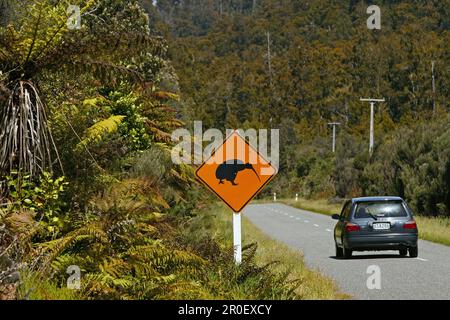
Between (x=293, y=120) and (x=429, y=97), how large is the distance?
17446 millimetres

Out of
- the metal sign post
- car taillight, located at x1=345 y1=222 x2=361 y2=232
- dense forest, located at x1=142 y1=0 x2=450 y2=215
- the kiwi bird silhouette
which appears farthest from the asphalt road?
dense forest, located at x1=142 y1=0 x2=450 y2=215

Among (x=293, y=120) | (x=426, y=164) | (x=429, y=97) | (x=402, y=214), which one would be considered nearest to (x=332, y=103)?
(x=293, y=120)

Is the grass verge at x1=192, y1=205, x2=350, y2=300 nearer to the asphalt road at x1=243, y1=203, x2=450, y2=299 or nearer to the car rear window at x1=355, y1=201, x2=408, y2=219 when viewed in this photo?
the asphalt road at x1=243, y1=203, x2=450, y2=299

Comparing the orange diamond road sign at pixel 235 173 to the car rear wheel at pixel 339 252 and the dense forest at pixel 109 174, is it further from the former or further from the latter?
the car rear wheel at pixel 339 252

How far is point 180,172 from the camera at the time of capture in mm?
18312

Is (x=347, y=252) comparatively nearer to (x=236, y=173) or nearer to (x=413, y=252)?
(x=413, y=252)

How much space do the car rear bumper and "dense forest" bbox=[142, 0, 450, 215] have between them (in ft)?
118

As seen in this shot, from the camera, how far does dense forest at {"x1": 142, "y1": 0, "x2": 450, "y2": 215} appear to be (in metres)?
84.8

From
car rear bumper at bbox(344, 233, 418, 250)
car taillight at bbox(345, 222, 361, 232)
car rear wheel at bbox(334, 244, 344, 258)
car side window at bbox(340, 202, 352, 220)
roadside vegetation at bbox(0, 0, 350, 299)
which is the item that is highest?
roadside vegetation at bbox(0, 0, 350, 299)

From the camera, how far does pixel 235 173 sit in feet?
40.7

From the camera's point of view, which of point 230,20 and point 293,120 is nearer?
point 293,120

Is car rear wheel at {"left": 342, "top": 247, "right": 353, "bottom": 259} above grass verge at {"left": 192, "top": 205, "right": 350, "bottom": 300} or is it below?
below

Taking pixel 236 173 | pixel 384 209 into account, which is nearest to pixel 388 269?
pixel 384 209
